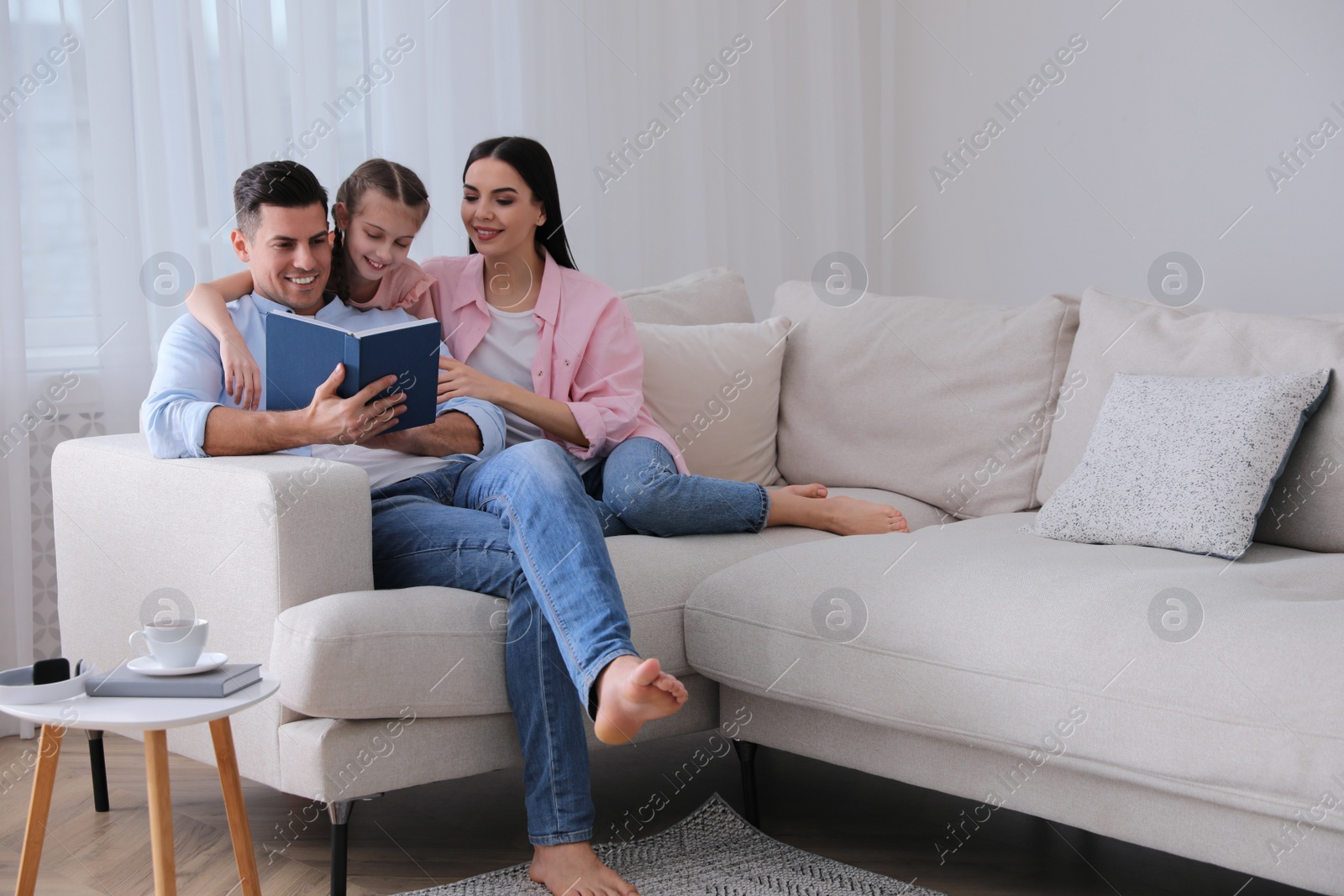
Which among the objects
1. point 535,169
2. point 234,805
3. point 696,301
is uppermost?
point 535,169

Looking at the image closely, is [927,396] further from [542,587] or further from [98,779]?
[98,779]

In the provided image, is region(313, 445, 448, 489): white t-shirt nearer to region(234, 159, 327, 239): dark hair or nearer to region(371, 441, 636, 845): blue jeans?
region(371, 441, 636, 845): blue jeans

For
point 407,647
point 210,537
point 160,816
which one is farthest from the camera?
point 210,537

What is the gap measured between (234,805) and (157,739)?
163mm

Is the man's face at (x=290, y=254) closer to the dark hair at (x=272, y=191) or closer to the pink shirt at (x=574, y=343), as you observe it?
the dark hair at (x=272, y=191)

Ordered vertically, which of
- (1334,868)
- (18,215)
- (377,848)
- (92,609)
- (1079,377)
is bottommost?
(377,848)

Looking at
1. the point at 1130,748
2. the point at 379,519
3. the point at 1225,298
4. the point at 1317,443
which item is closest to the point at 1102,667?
the point at 1130,748

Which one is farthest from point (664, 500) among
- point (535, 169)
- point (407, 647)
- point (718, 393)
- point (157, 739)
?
point (157, 739)

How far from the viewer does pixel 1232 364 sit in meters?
2.03

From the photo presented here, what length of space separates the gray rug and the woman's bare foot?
53cm

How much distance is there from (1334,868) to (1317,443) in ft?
2.52

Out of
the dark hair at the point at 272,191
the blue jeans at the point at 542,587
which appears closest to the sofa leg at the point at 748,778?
the blue jeans at the point at 542,587

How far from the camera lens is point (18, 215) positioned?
8.02 ft

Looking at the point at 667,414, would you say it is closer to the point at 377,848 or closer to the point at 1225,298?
the point at 377,848
